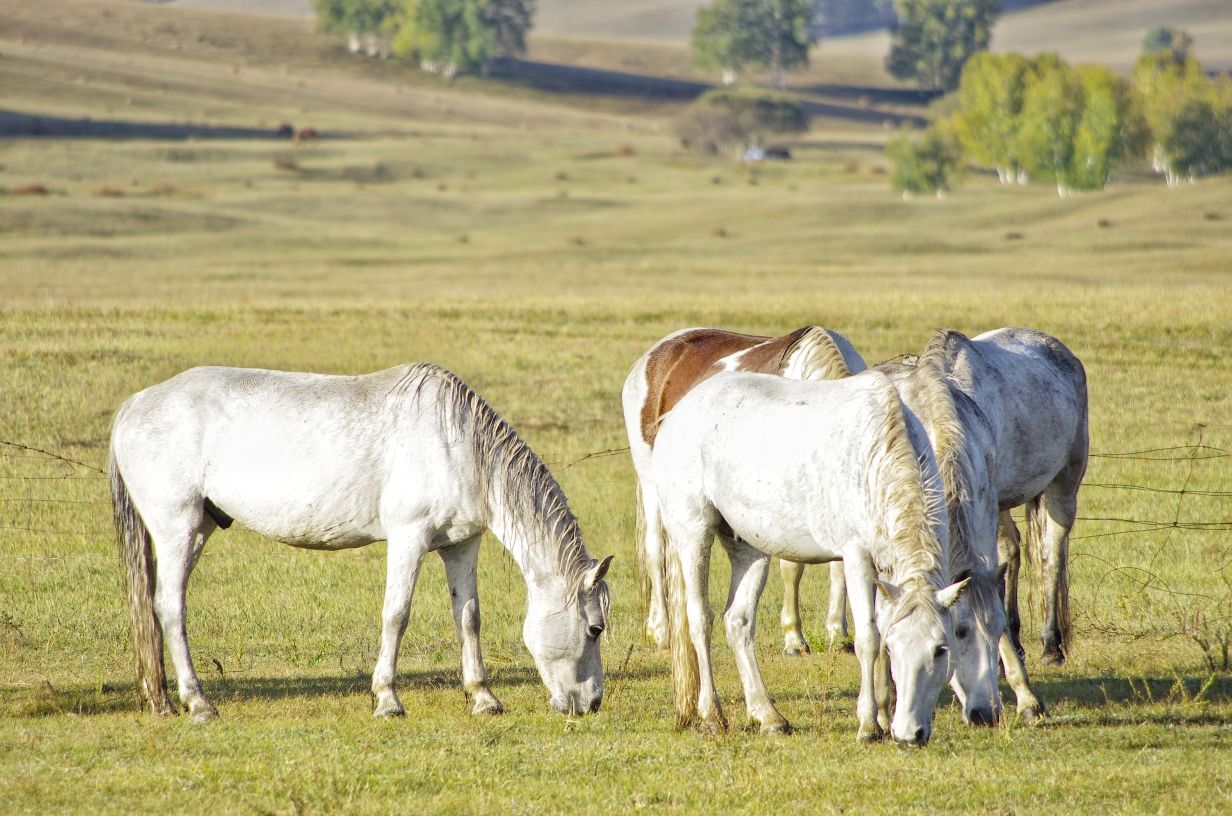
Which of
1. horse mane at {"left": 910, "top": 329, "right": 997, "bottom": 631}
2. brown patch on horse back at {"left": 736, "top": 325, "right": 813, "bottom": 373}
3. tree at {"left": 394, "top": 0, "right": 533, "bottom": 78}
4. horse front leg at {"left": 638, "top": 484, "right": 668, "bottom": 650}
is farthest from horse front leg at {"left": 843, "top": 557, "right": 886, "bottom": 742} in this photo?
tree at {"left": 394, "top": 0, "right": 533, "bottom": 78}

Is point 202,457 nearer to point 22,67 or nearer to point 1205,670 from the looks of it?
point 1205,670

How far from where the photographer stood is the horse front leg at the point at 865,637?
6.82 meters

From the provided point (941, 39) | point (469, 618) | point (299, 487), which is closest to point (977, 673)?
point (469, 618)

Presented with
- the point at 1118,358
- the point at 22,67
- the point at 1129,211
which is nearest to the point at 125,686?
the point at 1118,358

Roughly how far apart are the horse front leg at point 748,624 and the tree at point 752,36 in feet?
457

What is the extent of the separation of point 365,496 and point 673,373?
3.23 metres

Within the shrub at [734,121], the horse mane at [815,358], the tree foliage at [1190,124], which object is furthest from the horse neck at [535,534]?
the shrub at [734,121]

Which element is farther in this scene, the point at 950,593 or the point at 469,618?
the point at 469,618

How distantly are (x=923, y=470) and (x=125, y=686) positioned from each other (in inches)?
212

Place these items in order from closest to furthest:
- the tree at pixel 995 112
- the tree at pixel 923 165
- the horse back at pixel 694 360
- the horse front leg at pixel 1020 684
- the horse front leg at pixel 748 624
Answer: the horse front leg at pixel 748 624
the horse front leg at pixel 1020 684
the horse back at pixel 694 360
the tree at pixel 923 165
the tree at pixel 995 112

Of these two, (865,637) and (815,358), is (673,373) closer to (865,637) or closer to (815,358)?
(815,358)

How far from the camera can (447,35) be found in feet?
436

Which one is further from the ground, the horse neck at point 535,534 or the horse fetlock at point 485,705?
the horse neck at point 535,534

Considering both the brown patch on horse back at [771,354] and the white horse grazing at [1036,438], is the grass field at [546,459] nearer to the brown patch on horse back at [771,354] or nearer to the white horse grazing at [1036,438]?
the white horse grazing at [1036,438]
